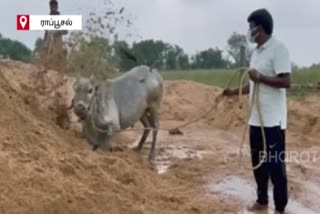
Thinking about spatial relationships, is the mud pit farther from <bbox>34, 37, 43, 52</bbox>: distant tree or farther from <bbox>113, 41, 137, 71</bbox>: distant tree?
<bbox>113, 41, 137, 71</bbox>: distant tree

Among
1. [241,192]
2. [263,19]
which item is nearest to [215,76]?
[241,192]

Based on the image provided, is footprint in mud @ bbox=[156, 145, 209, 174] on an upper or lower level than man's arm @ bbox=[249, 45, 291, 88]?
lower

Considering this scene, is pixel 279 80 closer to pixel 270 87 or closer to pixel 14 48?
pixel 270 87

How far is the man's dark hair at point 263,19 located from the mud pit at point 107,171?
212cm

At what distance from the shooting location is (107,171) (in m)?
8.49

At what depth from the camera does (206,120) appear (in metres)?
19.6

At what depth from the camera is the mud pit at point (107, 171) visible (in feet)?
22.7

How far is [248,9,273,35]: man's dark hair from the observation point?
319 inches

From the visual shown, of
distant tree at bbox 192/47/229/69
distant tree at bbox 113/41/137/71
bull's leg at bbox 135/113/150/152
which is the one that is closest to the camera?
bull's leg at bbox 135/113/150/152

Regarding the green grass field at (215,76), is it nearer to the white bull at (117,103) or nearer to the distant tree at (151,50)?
the distant tree at (151,50)

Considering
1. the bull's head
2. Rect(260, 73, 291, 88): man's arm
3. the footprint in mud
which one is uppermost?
Rect(260, 73, 291, 88): man's arm

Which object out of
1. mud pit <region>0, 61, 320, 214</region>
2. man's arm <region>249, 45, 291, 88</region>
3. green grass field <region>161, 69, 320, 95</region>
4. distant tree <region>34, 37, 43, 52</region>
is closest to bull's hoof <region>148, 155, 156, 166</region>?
mud pit <region>0, 61, 320, 214</region>

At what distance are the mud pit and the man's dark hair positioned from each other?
212 cm

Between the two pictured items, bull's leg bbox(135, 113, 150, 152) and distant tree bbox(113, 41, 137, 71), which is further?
distant tree bbox(113, 41, 137, 71)
